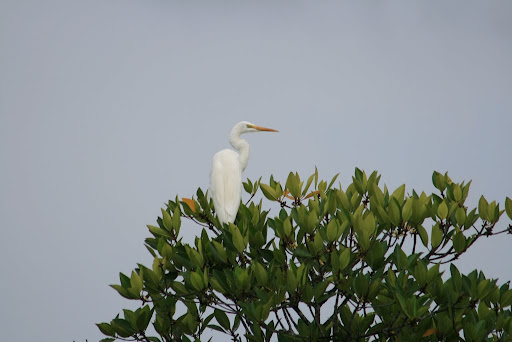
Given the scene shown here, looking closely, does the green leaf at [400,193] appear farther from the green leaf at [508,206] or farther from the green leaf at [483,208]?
the green leaf at [508,206]

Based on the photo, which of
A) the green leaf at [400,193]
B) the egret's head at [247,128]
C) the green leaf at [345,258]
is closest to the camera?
the green leaf at [345,258]

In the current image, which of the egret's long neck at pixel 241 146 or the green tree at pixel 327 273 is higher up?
the egret's long neck at pixel 241 146

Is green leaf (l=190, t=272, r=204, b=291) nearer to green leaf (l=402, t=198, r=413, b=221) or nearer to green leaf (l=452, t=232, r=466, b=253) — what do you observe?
green leaf (l=402, t=198, r=413, b=221)

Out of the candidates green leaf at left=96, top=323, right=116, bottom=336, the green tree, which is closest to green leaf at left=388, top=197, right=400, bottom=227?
the green tree

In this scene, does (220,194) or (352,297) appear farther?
(220,194)

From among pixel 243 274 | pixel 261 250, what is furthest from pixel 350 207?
pixel 243 274

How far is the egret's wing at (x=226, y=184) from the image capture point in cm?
525

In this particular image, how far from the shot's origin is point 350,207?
204 inches

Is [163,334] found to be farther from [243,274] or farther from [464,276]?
[464,276]

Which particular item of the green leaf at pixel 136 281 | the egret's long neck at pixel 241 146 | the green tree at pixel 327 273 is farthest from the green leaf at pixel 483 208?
the green leaf at pixel 136 281

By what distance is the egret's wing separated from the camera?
5254mm

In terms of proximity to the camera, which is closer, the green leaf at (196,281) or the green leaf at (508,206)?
the green leaf at (196,281)

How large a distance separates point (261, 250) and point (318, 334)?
630mm

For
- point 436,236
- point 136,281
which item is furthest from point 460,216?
point 136,281
